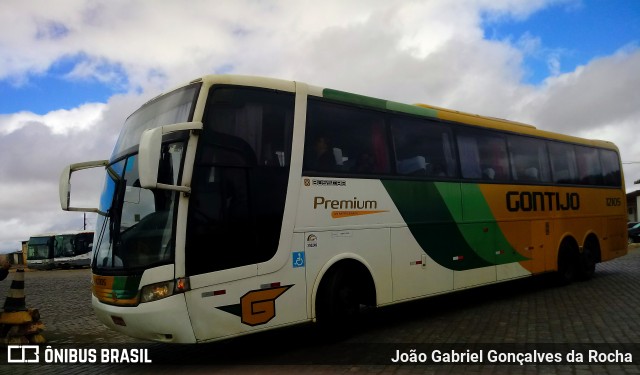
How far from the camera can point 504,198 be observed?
10344 mm

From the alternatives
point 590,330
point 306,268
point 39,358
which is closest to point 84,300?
point 39,358

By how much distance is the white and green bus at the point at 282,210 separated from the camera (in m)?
5.70

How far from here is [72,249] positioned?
39.9 metres

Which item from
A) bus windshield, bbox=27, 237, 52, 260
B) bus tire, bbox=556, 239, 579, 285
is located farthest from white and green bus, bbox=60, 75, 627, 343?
bus windshield, bbox=27, 237, 52, 260

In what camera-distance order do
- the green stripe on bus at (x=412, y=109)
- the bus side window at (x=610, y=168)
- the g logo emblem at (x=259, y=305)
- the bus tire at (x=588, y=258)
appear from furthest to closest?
the bus side window at (x=610, y=168) < the bus tire at (x=588, y=258) < the green stripe on bus at (x=412, y=109) < the g logo emblem at (x=259, y=305)

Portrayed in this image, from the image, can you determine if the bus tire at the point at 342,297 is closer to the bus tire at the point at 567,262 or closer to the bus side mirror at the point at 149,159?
the bus side mirror at the point at 149,159

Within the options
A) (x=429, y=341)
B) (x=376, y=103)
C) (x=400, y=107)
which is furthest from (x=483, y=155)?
(x=429, y=341)

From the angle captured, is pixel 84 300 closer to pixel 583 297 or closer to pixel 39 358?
pixel 39 358

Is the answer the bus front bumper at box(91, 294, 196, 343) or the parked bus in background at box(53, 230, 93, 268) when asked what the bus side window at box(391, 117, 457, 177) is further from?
the parked bus in background at box(53, 230, 93, 268)

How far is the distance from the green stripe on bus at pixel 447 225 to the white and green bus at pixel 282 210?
1.2 inches

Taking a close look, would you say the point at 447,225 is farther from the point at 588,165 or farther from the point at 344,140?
the point at 588,165
